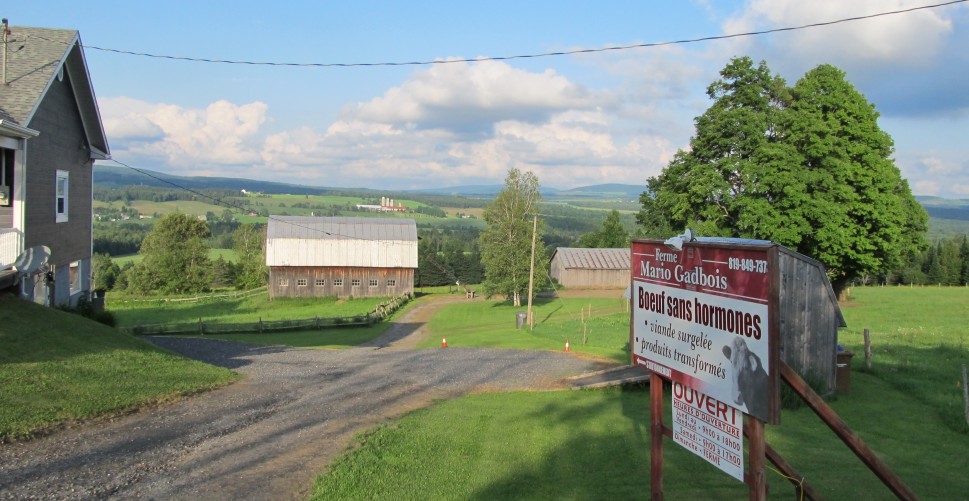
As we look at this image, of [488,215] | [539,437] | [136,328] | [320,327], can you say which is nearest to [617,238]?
[488,215]

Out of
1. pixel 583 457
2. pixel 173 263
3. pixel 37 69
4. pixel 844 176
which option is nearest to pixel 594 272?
pixel 844 176

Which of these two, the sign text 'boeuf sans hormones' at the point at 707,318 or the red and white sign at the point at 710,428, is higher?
the sign text 'boeuf sans hormones' at the point at 707,318

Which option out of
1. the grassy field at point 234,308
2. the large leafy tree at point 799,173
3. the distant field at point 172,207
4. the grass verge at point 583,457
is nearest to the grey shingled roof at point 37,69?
the grass verge at point 583,457

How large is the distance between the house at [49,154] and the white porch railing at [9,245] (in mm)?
23

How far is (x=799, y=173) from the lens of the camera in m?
36.9

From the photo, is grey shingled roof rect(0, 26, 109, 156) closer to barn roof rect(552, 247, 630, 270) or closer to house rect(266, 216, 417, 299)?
house rect(266, 216, 417, 299)

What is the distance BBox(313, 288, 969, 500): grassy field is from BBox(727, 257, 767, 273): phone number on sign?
352 centimetres

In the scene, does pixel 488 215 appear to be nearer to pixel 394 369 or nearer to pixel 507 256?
pixel 507 256

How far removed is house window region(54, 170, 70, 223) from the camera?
21.3m

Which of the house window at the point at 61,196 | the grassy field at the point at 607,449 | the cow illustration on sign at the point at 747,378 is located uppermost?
the house window at the point at 61,196

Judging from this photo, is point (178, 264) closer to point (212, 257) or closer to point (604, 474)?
point (212, 257)

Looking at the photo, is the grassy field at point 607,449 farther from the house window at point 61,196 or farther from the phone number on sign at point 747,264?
the house window at point 61,196

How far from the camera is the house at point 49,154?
17.9 m

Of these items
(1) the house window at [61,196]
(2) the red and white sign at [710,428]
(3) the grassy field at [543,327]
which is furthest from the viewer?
(3) the grassy field at [543,327]
